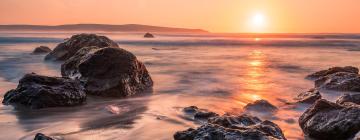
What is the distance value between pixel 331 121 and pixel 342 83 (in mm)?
5591

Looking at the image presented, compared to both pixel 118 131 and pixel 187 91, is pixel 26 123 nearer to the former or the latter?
pixel 118 131

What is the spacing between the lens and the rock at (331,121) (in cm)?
645

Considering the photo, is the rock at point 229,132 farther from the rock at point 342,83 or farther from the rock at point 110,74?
the rock at point 342,83

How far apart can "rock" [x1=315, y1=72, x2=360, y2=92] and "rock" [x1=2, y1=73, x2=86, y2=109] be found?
6877mm

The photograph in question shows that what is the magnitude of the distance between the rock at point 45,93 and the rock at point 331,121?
4.78m

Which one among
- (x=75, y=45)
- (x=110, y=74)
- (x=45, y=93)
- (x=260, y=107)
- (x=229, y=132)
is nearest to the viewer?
(x=229, y=132)

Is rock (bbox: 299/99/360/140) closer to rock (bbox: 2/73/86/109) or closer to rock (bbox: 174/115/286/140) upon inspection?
rock (bbox: 174/115/286/140)

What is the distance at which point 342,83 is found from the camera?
11836 millimetres

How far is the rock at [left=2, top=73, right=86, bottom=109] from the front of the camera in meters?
8.75

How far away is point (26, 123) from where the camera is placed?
7.28 metres

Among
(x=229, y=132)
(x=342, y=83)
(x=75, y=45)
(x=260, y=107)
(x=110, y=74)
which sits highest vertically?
(x=75, y=45)

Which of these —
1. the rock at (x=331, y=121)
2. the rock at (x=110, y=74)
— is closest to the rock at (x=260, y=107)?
the rock at (x=331, y=121)

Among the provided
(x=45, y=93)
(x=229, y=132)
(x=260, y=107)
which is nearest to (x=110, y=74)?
(x=45, y=93)

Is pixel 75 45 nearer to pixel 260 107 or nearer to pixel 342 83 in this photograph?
pixel 342 83
